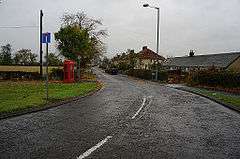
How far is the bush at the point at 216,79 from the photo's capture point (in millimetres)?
31000

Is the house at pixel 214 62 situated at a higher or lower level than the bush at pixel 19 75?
higher

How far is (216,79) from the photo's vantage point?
33.0 metres

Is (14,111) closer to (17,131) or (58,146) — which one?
(17,131)

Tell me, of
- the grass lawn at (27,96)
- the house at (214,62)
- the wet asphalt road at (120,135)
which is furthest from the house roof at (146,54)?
the wet asphalt road at (120,135)

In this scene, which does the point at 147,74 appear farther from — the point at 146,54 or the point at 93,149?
the point at 146,54

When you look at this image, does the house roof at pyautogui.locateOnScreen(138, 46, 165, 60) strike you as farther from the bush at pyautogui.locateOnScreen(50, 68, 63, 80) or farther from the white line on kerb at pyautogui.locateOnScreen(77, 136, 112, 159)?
the white line on kerb at pyautogui.locateOnScreen(77, 136, 112, 159)

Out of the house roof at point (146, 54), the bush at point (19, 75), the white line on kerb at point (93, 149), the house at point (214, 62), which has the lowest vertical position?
the white line on kerb at point (93, 149)

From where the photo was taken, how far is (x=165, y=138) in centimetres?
885

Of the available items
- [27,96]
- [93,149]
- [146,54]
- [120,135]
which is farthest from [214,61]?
[93,149]

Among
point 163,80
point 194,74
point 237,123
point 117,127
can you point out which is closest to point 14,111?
point 117,127

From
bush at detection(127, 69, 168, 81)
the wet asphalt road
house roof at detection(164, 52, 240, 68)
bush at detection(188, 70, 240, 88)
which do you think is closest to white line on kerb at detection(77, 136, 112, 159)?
the wet asphalt road

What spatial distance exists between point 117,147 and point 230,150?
2507 mm

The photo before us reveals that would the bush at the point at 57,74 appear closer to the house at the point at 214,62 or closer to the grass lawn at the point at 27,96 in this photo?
the grass lawn at the point at 27,96

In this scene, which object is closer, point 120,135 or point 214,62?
point 120,135
